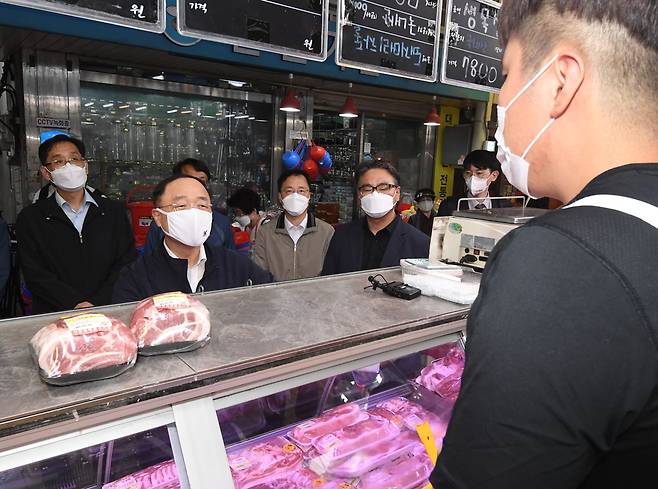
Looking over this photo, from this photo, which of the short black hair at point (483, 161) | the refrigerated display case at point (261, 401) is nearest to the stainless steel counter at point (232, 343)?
the refrigerated display case at point (261, 401)

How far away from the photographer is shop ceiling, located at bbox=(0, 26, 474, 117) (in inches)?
185

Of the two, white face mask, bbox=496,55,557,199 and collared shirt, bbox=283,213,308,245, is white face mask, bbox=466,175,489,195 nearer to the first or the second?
collared shirt, bbox=283,213,308,245

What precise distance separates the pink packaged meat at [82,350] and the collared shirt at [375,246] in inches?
86.6

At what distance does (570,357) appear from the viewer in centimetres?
56

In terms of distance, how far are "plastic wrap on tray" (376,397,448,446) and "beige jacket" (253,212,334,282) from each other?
5.56ft

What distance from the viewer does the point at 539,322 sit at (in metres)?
0.58

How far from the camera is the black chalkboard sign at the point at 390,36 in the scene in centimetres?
298

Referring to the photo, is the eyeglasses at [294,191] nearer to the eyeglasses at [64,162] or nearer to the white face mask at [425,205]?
the eyeglasses at [64,162]

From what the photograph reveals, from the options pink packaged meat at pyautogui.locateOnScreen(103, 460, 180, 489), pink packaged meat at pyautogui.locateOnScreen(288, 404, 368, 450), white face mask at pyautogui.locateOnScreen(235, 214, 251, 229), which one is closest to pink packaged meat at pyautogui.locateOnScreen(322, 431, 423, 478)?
pink packaged meat at pyautogui.locateOnScreen(288, 404, 368, 450)

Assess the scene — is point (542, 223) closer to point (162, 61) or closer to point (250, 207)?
point (250, 207)

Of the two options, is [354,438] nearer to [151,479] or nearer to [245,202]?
[151,479]

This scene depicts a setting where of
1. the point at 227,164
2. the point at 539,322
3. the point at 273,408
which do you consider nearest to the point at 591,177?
the point at 539,322

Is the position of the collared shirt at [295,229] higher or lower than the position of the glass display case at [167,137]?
lower

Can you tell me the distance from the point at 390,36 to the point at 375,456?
259 centimetres
